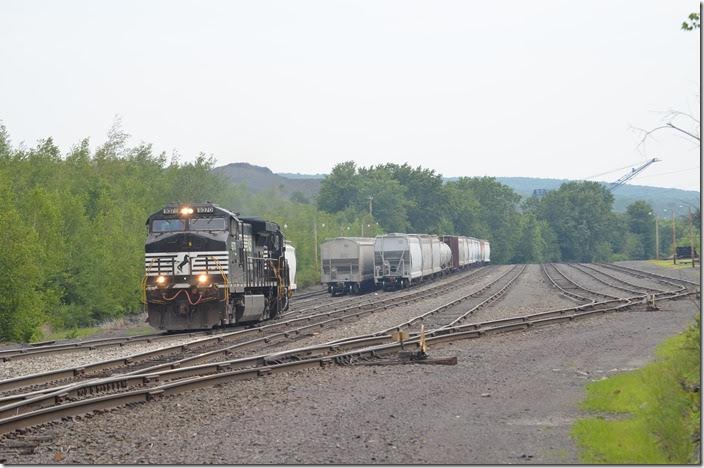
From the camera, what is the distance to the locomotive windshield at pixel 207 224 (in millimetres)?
29047

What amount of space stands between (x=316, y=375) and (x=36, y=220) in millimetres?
28300

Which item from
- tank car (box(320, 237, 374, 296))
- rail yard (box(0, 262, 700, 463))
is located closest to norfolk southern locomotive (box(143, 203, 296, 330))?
rail yard (box(0, 262, 700, 463))

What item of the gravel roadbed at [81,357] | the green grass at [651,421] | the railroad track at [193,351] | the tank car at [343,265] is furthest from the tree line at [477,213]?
the green grass at [651,421]

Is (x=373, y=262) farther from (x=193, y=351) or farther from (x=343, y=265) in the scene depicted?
(x=193, y=351)

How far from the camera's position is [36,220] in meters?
43.3

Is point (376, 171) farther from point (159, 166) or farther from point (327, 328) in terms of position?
point (327, 328)

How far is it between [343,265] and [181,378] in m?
40.2

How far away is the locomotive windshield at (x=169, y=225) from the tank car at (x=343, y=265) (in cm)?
2801

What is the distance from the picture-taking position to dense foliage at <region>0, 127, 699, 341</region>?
36.6m

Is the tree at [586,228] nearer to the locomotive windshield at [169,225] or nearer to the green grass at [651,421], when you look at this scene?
the locomotive windshield at [169,225]

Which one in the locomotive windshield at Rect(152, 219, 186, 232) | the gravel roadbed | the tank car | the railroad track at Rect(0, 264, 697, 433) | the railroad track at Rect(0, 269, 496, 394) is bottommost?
the gravel roadbed

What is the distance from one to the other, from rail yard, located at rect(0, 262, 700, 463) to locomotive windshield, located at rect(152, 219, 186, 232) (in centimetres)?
312

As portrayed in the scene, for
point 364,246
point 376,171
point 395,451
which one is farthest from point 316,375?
point 376,171

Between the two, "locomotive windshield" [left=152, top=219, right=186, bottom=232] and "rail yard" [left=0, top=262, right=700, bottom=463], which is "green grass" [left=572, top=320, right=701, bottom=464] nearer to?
"rail yard" [left=0, top=262, right=700, bottom=463]
